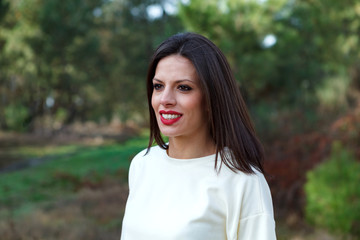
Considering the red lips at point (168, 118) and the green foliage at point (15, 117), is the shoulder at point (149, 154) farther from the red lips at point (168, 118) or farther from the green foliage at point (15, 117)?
the green foliage at point (15, 117)

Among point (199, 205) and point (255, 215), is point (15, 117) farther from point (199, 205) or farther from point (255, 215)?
point (255, 215)

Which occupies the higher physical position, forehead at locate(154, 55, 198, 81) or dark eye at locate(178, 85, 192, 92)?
forehead at locate(154, 55, 198, 81)

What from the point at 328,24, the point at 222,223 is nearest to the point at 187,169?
the point at 222,223

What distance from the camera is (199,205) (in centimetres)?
143

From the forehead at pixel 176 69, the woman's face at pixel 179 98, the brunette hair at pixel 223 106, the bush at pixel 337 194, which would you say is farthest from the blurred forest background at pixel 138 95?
the forehead at pixel 176 69

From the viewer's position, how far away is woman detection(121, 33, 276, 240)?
138 cm

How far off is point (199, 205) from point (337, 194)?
4.33 meters

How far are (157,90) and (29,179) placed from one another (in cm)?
1080

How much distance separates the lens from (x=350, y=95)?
7656mm

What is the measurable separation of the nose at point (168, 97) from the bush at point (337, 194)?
4359 millimetres

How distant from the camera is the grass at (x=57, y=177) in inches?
365

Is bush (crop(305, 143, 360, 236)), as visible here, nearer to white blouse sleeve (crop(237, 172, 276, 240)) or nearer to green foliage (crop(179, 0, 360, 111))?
green foliage (crop(179, 0, 360, 111))

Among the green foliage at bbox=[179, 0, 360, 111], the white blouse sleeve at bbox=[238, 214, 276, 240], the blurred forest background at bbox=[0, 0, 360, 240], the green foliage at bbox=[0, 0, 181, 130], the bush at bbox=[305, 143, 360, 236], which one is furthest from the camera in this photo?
the green foliage at bbox=[0, 0, 181, 130]

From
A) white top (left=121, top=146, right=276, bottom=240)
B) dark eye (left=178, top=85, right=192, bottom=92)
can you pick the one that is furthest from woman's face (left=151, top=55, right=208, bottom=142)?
white top (left=121, top=146, right=276, bottom=240)
